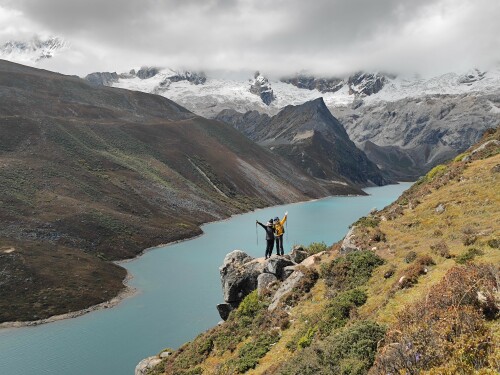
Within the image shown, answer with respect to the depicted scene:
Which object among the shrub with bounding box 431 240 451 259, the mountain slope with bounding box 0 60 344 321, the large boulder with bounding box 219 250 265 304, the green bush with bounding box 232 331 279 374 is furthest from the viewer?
the mountain slope with bounding box 0 60 344 321

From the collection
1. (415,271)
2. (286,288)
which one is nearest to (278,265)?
(286,288)

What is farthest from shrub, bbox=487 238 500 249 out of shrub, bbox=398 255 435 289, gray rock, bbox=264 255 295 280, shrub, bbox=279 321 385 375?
gray rock, bbox=264 255 295 280

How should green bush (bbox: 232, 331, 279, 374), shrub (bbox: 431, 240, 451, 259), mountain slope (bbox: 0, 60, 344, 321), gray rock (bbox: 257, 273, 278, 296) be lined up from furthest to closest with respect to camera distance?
mountain slope (bbox: 0, 60, 344, 321) → gray rock (bbox: 257, 273, 278, 296) → green bush (bbox: 232, 331, 279, 374) → shrub (bbox: 431, 240, 451, 259)

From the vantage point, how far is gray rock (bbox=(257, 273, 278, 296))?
2753 cm

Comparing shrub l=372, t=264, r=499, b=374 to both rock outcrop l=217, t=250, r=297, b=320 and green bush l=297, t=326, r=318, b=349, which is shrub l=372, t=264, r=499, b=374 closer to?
green bush l=297, t=326, r=318, b=349

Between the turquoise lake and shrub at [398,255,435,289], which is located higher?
shrub at [398,255,435,289]

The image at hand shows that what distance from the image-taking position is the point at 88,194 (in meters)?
108

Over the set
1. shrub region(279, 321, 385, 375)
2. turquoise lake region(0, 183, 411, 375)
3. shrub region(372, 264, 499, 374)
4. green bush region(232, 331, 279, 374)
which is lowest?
turquoise lake region(0, 183, 411, 375)

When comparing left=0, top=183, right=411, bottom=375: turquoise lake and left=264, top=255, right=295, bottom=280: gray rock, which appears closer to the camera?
left=264, top=255, right=295, bottom=280: gray rock

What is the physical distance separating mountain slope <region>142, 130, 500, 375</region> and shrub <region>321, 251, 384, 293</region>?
2.5 inches

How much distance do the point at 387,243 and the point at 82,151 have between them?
131859 mm

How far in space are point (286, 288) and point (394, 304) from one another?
9187mm

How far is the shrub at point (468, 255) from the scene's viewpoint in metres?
16.5

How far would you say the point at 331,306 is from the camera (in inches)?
723
